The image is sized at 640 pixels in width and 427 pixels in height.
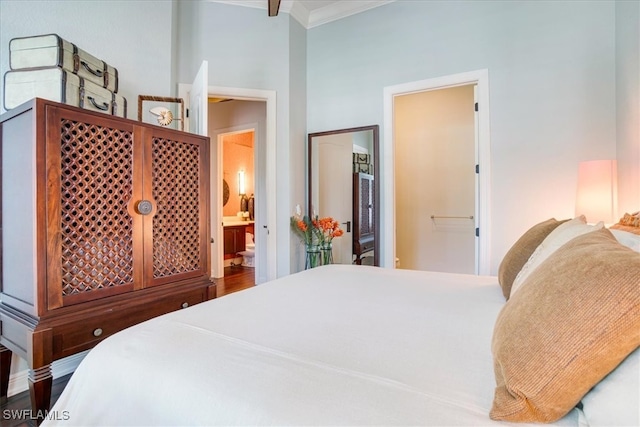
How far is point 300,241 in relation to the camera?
3.46 m

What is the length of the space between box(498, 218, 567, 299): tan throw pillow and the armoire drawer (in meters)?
1.70

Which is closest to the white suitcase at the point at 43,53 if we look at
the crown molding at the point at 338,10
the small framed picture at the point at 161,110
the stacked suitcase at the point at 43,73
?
the stacked suitcase at the point at 43,73

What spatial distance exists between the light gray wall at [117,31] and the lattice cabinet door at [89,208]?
2.81 ft

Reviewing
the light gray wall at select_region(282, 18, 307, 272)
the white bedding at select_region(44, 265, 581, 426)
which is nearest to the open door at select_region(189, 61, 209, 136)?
the light gray wall at select_region(282, 18, 307, 272)

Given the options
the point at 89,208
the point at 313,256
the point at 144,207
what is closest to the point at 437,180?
the point at 313,256

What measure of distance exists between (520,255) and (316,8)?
324 centimetres

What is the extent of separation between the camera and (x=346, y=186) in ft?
11.8

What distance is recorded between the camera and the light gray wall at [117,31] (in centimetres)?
186

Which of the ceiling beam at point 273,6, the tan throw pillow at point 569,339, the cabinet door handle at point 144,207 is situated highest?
the ceiling beam at point 273,6

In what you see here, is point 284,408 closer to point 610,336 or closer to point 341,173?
point 610,336

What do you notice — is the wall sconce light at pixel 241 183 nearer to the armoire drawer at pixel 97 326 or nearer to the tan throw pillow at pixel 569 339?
the armoire drawer at pixel 97 326

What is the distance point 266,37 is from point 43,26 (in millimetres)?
1828

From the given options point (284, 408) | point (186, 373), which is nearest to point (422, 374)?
point (284, 408)

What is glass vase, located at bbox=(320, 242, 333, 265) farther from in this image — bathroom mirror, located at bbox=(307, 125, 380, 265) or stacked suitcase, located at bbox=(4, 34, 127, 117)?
stacked suitcase, located at bbox=(4, 34, 127, 117)
